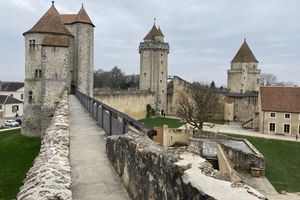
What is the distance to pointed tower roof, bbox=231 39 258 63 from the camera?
183ft

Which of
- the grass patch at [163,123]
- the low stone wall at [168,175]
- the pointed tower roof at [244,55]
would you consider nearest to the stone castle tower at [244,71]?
the pointed tower roof at [244,55]

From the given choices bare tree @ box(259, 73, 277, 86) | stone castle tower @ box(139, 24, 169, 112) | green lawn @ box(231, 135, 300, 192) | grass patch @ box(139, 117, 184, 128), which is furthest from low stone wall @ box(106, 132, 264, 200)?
bare tree @ box(259, 73, 277, 86)

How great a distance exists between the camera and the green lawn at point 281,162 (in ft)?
53.8

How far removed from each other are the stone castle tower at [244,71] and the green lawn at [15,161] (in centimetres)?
4209

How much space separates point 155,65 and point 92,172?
145 ft

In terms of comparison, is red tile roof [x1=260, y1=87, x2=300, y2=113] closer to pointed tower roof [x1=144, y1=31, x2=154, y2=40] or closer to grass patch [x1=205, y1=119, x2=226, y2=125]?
grass patch [x1=205, y1=119, x2=226, y2=125]

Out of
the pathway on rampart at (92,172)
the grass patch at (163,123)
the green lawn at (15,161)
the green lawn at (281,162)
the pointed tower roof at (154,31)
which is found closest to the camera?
the pathway on rampart at (92,172)

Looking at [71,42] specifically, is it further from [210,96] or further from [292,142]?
[292,142]

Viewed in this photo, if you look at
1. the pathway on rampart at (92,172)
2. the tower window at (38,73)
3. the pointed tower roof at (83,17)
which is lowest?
the pathway on rampart at (92,172)

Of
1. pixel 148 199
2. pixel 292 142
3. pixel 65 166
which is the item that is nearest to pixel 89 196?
pixel 65 166

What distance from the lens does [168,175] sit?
10.7 ft

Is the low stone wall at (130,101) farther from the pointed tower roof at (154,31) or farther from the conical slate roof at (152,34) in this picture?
the pointed tower roof at (154,31)

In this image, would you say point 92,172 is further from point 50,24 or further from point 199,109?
point 199,109

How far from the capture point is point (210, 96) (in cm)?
3669
